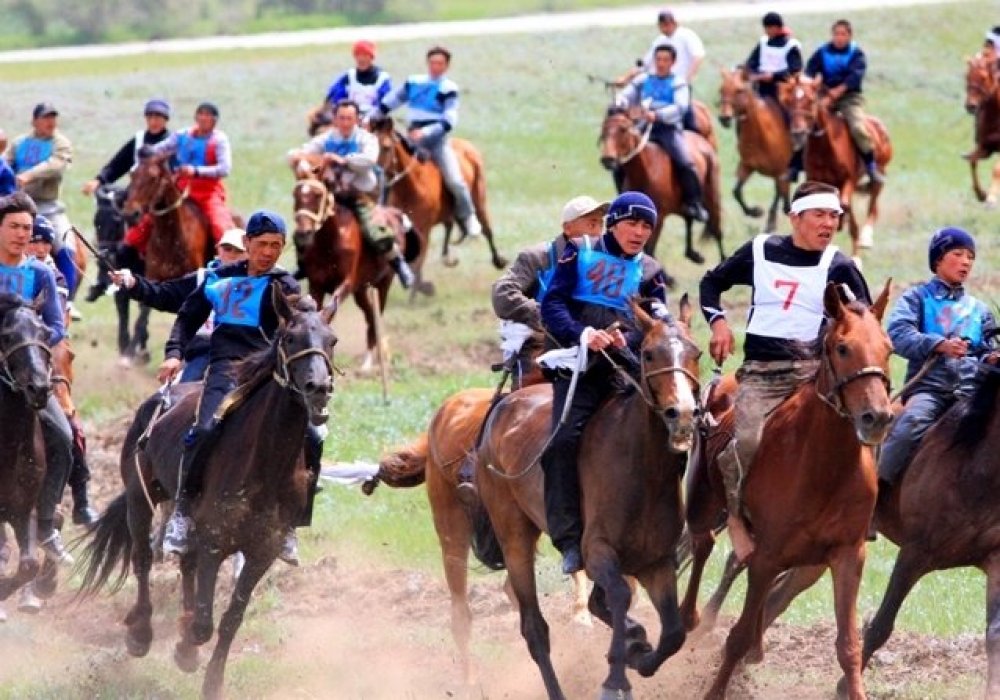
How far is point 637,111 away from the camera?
2744 centimetres

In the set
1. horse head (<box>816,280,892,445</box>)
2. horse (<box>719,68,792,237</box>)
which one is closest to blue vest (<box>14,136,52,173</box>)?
horse (<box>719,68,792,237</box>)

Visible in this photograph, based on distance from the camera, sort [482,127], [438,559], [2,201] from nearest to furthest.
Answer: [2,201] < [438,559] < [482,127]

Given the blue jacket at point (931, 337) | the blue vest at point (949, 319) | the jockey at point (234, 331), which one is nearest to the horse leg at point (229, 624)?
the jockey at point (234, 331)

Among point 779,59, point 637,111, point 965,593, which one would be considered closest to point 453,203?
point 637,111

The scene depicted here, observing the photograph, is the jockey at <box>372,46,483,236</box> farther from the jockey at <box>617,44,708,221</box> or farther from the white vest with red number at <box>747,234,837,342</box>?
the white vest with red number at <box>747,234,837,342</box>

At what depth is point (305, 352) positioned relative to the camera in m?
12.1

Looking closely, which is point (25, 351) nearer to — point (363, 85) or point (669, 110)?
point (363, 85)

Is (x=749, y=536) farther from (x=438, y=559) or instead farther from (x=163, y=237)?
(x=163, y=237)

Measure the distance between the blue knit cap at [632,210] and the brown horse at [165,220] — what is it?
12000 millimetres

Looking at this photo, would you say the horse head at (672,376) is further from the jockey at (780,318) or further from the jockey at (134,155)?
the jockey at (134,155)

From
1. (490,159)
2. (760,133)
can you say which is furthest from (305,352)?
(490,159)

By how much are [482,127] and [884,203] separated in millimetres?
11393

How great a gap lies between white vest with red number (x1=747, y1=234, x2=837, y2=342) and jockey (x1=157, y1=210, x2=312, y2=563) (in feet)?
9.45

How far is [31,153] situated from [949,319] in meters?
13.0
